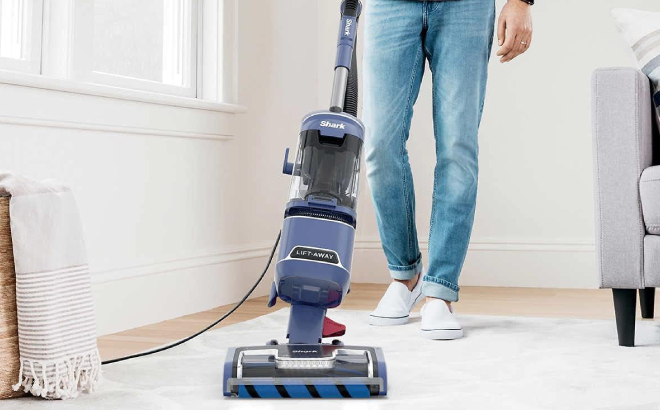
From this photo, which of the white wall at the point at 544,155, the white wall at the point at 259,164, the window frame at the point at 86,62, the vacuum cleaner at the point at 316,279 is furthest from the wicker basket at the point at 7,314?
the white wall at the point at 544,155

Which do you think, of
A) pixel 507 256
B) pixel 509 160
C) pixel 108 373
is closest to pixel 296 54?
pixel 509 160

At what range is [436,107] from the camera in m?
1.82

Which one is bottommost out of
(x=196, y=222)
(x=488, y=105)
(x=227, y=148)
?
(x=196, y=222)

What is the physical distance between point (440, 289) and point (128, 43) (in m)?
1.08

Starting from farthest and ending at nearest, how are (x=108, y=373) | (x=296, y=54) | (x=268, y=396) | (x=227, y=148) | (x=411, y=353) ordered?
(x=296, y=54) → (x=227, y=148) → (x=411, y=353) → (x=108, y=373) → (x=268, y=396)

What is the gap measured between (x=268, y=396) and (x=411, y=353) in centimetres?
48

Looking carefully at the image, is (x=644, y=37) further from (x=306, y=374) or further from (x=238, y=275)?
(x=238, y=275)

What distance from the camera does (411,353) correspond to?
4.89 feet

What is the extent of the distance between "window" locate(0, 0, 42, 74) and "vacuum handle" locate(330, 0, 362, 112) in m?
0.73

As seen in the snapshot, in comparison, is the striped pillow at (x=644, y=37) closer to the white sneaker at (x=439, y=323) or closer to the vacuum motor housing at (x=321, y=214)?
the white sneaker at (x=439, y=323)

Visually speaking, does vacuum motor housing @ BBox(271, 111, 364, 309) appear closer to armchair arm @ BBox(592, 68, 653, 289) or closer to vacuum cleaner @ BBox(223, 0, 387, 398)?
vacuum cleaner @ BBox(223, 0, 387, 398)

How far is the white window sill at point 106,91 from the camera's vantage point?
5.09ft

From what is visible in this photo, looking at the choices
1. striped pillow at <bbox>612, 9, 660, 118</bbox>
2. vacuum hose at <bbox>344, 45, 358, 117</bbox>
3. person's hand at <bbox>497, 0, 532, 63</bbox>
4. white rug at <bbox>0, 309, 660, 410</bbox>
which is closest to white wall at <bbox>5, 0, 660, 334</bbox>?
white rug at <bbox>0, 309, 660, 410</bbox>

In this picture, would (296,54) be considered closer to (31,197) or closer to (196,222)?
(196,222)
